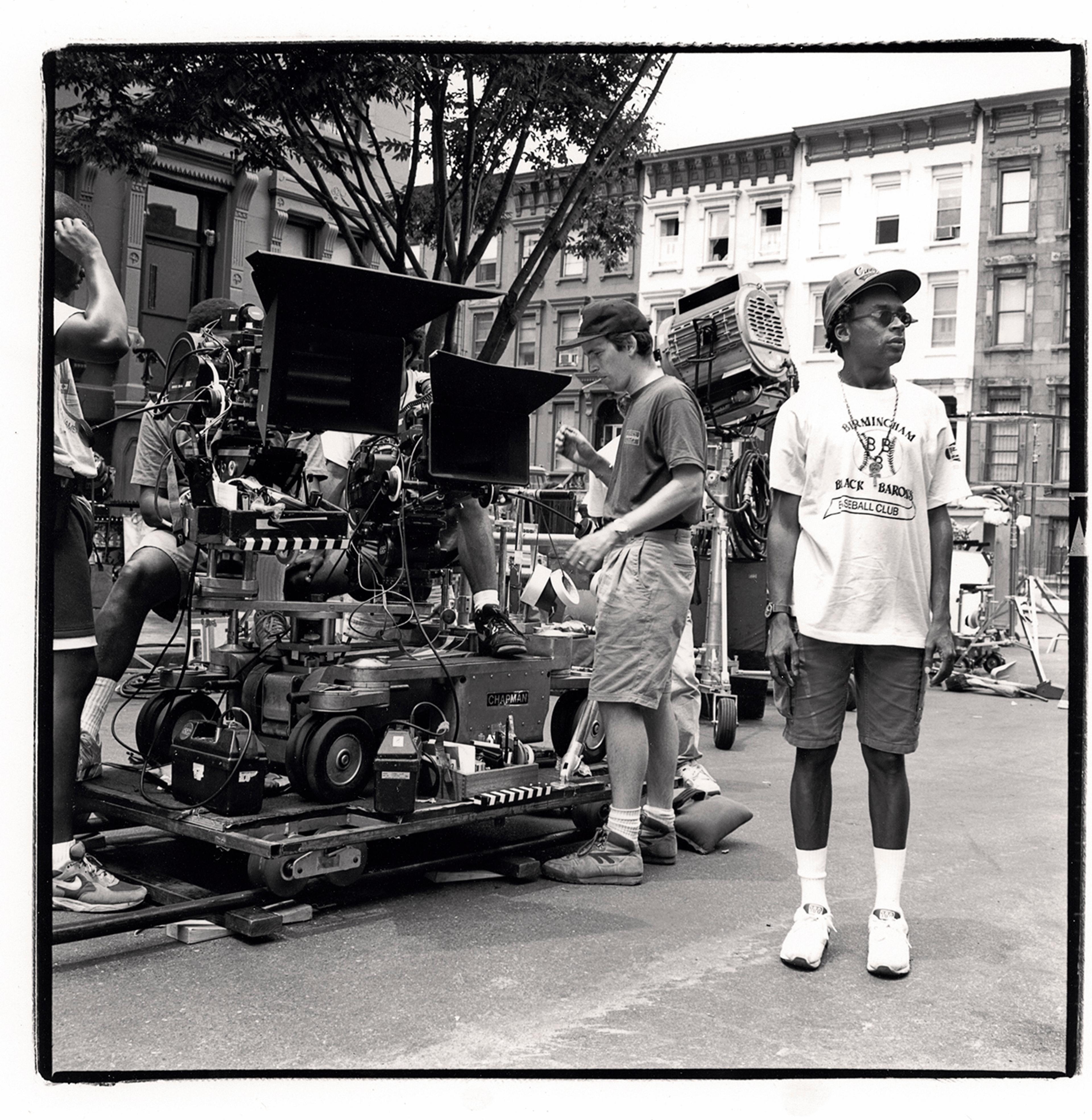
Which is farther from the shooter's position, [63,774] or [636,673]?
[636,673]

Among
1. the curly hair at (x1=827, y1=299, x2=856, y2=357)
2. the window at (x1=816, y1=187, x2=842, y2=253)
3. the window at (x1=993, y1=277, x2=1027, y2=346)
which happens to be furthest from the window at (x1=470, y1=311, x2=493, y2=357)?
the curly hair at (x1=827, y1=299, x2=856, y2=357)

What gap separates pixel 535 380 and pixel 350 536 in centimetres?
104

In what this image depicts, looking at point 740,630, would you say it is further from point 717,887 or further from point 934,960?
point 934,960

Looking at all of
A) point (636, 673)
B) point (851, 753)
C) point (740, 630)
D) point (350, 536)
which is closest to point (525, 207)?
point (740, 630)

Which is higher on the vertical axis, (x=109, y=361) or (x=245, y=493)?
(x=109, y=361)

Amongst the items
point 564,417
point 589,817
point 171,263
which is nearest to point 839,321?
point 589,817

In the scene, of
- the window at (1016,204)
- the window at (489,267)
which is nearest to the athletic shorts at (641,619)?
the window at (1016,204)

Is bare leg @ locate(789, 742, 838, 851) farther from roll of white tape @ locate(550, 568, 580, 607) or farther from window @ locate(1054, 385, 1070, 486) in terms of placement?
roll of white tape @ locate(550, 568, 580, 607)

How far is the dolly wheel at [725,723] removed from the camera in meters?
8.62

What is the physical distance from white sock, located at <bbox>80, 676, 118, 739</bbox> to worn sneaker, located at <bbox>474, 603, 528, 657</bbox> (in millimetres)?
1609

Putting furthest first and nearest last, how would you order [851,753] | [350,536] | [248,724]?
[851,753] < [350,536] < [248,724]

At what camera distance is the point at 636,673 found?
185 inches

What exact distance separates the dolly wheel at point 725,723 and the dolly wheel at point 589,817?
3246 mm

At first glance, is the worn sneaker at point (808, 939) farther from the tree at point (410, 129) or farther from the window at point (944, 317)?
the window at point (944, 317)
